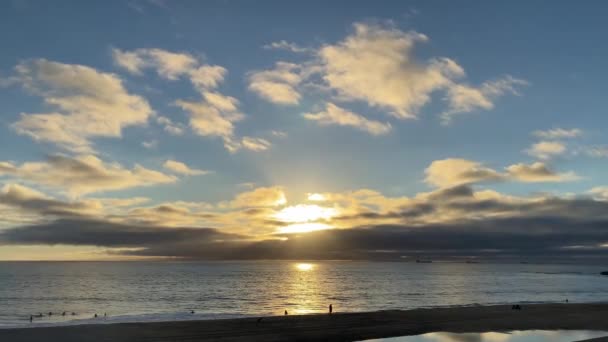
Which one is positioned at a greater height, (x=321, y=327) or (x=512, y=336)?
(x=321, y=327)

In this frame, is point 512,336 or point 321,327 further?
point 321,327

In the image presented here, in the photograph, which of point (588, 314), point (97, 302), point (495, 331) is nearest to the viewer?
point (495, 331)

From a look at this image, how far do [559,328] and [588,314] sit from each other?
699 inches

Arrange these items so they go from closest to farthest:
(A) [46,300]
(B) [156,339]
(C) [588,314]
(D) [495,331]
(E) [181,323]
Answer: (B) [156,339], (D) [495,331], (E) [181,323], (C) [588,314], (A) [46,300]

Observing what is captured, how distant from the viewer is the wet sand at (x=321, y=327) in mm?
41750

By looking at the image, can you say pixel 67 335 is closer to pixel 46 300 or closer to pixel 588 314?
pixel 588 314

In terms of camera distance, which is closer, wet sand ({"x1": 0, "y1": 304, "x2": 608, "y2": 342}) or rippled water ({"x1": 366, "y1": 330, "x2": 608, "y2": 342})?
rippled water ({"x1": 366, "y1": 330, "x2": 608, "y2": 342})

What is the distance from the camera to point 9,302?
9938 cm

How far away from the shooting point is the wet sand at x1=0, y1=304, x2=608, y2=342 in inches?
1644

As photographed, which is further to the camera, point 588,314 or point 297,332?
point 588,314

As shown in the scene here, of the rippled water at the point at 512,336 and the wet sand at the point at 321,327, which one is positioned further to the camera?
the wet sand at the point at 321,327

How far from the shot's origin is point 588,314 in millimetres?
63125

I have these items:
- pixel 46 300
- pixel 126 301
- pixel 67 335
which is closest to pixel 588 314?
pixel 67 335

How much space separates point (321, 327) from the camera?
1874 inches
